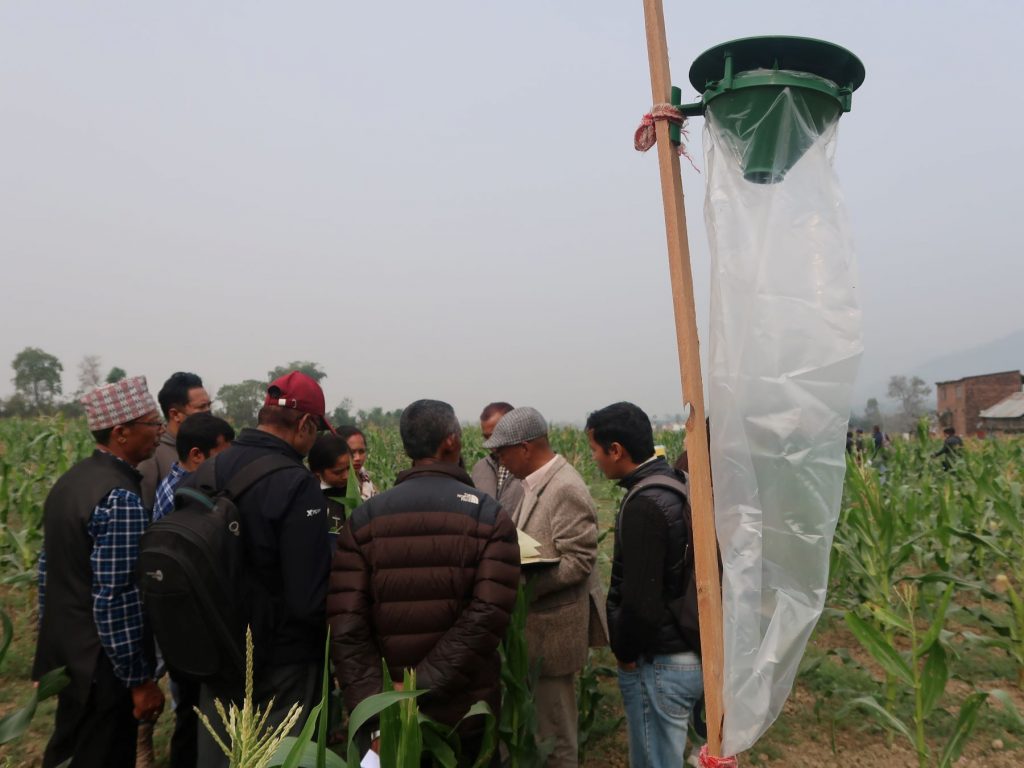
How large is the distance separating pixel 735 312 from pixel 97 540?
2.15 metres

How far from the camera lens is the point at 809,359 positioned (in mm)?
1255

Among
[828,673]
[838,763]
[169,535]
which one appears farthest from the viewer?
[828,673]

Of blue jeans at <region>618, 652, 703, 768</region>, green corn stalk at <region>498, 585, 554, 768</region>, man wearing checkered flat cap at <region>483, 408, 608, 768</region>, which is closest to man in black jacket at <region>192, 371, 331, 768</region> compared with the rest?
green corn stalk at <region>498, 585, 554, 768</region>

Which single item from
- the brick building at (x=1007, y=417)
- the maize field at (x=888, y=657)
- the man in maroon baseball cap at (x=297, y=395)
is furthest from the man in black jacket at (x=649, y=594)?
the brick building at (x=1007, y=417)

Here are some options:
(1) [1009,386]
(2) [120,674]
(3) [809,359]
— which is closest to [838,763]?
(3) [809,359]

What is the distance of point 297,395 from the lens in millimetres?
2223

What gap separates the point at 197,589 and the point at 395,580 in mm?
556

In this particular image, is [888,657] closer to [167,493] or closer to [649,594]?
[649,594]

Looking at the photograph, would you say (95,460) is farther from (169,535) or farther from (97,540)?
(169,535)

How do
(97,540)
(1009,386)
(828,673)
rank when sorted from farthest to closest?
(1009,386), (828,673), (97,540)

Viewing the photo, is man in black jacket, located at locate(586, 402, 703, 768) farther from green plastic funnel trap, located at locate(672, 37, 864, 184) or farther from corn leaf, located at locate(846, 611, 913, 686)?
green plastic funnel trap, located at locate(672, 37, 864, 184)

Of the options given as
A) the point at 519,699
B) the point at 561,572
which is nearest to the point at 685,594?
the point at 561,572

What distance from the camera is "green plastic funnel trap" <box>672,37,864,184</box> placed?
1.30m

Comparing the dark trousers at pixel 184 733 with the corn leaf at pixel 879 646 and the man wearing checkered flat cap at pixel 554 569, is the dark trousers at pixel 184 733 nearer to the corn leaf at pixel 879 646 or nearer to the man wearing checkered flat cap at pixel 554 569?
the man wearing checkered flat cap at pixel 554 569
